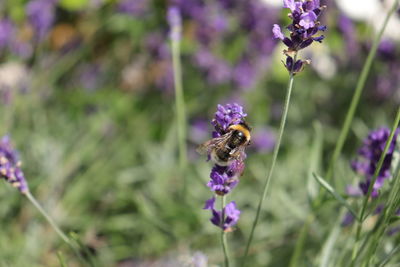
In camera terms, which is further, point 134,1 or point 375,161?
point 134,1

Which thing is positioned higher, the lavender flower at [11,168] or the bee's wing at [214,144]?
the lavender flower at [11,168]

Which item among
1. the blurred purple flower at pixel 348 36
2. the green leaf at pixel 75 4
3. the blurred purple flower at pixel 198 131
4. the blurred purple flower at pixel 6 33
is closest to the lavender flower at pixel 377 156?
the blurred purple flower at pixel 198 131

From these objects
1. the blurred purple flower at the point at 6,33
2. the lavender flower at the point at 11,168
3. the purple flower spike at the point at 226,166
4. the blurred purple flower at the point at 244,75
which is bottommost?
the purple flower spike at the point at 226,166

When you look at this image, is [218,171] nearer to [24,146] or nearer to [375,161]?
[375,161]

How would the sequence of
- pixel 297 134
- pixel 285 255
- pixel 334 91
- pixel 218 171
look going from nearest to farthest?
pixel 218 171 → pixel 285 255 → pixel 297 134 → pixel 334 91

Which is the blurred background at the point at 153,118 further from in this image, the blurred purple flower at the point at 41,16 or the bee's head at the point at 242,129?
the bee's head at the point at 242,129

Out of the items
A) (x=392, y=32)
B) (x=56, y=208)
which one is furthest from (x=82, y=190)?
(x=392, y=32)

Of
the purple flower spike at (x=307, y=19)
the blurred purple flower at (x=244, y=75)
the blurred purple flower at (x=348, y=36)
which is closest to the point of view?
the purple flower spike at (x=307, y=19)

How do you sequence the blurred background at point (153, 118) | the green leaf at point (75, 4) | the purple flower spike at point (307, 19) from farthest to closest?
1. the green leaf at point (75, 4)
2. the blurred background at point (153, 118)
3. the purple flower spike at point (307, 19)

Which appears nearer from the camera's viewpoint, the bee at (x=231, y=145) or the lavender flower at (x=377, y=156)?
the bee at (x=231, y=145)
